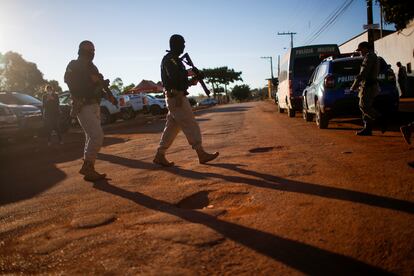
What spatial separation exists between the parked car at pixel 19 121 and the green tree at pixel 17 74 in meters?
56.7

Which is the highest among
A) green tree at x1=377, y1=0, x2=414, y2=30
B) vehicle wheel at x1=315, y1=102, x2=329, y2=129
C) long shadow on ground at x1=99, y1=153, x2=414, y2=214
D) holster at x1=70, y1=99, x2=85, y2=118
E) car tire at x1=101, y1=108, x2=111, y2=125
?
green tree at x1=377, y1=0, x2=414, y2=30

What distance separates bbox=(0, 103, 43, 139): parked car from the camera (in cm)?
1147

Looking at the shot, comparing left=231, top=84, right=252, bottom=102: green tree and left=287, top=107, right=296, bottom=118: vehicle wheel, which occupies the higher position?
left=231, top=84, right=252, bottom=102: green tree

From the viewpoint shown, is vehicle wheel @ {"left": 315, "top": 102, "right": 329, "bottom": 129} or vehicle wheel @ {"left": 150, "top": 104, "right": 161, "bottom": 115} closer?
vehicle wheel @ {"left": 315, "top": 102, "right": 329, "bottom": 129}

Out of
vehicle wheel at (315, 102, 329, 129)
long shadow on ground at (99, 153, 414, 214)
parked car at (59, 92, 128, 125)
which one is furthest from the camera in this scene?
parked car at (59, 92, 128, 125)

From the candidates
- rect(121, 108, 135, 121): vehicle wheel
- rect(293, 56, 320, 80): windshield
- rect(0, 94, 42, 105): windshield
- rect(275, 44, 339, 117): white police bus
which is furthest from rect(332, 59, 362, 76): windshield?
rect(121, 108, 135, 121): vehicle wheel

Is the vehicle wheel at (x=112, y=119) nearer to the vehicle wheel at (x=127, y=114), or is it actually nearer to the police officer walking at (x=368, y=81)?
the vehicle wheel at (x=127, y=114)

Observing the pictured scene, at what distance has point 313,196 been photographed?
370cm

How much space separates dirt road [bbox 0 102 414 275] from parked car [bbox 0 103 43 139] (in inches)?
234

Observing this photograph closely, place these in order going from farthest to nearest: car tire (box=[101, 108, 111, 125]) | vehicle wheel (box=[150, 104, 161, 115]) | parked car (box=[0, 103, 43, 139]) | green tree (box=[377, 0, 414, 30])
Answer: vehicle wheel (box=[150, 104, 161, 115]), car tire (box=[101, 108, 111, 125]), green tree (box=[377, 0, 414, 30]), parked car (box=[0, 103, 43, 139])

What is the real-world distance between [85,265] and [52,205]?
6.31 ft

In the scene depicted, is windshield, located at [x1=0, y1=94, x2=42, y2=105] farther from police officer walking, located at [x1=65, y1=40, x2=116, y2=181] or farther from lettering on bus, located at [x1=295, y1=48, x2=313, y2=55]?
police officer walking, located at [x1=65, y1=40, x2=116, y2=181]

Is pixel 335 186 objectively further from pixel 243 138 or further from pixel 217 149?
pixel 243 138

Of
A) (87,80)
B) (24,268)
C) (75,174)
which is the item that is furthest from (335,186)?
(75,174)
